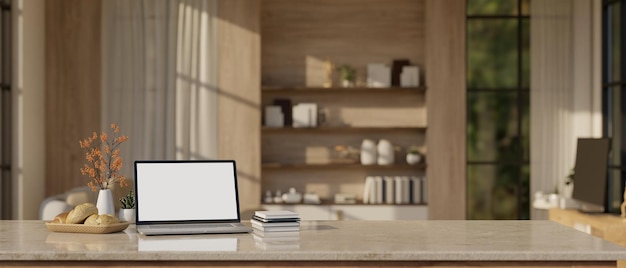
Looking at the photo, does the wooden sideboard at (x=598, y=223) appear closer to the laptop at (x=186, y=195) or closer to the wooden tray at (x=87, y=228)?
the laptop at (x=186, y=195)

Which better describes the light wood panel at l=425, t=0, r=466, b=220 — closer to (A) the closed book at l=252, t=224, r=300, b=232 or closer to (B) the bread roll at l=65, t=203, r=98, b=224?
(A) the closed book at l=252, t=224, r=300, b=232

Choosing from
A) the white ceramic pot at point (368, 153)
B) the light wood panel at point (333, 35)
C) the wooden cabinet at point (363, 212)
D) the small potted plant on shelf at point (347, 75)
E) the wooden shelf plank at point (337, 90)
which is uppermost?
the light wood panel at point (333, 35)

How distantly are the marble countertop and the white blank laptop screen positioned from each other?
0.46 ft

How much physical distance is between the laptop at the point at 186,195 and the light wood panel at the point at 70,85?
16.6ft

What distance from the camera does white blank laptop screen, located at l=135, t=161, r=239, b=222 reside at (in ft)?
11.9

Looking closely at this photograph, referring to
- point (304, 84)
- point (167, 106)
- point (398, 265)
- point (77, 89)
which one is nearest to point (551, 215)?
point (304, 84)

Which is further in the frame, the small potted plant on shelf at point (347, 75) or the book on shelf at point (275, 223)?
the small potted plant on shelf at point (347, 75)

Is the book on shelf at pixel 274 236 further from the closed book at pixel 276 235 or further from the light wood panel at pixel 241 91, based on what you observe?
the light wood panel at pixel 241 91

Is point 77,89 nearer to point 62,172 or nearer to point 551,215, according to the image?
point 62,172

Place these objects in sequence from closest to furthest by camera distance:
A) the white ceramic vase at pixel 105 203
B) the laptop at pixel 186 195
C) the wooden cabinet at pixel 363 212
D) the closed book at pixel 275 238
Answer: the closed book at pixel 275 238 < the laptop at pixel 186 195 < the white ceramic vase at pixel 105 203 < the wooden cabinet at pixel 363 212

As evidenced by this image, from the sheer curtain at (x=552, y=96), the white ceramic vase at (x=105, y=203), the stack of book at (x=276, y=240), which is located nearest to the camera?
the stack of book at (x=276, y=240)

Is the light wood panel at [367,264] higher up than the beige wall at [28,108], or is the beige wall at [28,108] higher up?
the beige wall at [28,108]

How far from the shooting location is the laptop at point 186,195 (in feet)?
11.9

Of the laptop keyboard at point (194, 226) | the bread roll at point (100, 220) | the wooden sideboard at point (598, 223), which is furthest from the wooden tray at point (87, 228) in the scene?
the wooden sideboard at point (598, 223)
